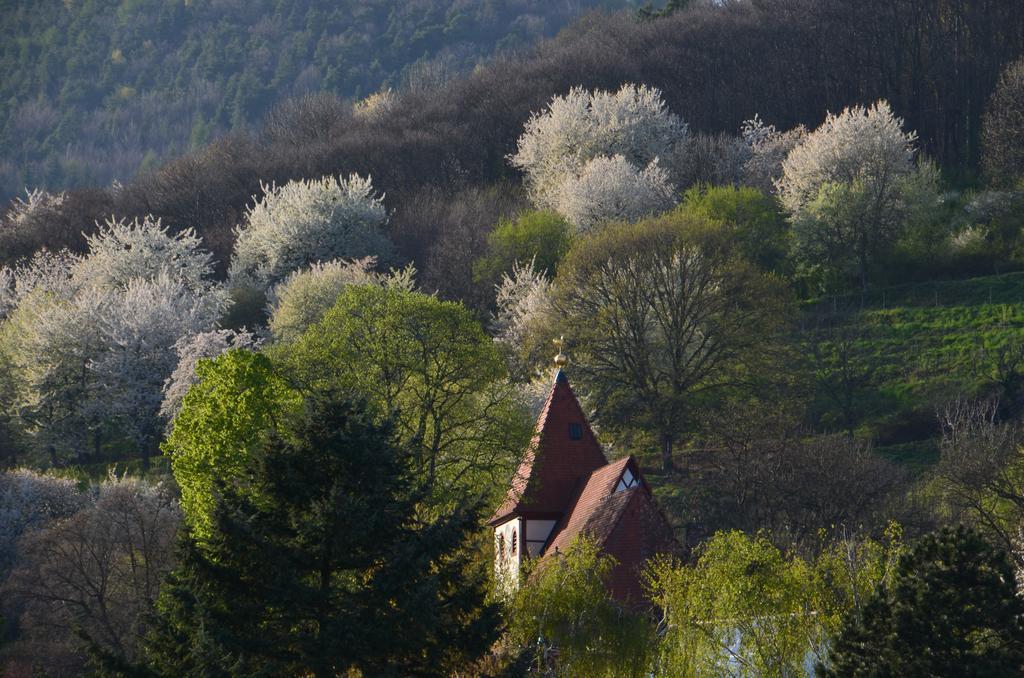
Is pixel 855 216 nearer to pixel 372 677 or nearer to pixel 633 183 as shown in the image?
pixel 633 183

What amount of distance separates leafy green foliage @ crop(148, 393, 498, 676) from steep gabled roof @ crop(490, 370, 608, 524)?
836 inches

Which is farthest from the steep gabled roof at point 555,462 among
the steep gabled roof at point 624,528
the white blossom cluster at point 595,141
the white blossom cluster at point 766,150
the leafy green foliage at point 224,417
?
the white blossom cluster at point 766,150

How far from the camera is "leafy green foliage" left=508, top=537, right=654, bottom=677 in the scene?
32.2 metres

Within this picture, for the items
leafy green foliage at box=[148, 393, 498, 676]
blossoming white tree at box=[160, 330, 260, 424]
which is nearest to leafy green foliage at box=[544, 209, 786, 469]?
blossoming white tree at box=[160, 330, 260, 424]

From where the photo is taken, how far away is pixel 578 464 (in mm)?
49125

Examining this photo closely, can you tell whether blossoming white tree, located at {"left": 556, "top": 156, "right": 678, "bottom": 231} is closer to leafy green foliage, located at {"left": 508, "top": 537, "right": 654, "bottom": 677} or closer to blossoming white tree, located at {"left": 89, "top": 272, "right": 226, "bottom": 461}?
blossoming white tree, located at {"left": 89, "top": 272, "right": 226, "bottom": 461}

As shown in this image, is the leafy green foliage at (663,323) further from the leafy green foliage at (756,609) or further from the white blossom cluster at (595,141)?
the leafy green foliage at (756,609)

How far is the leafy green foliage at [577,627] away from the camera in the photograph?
32.2m

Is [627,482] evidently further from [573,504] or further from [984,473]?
[984,473]

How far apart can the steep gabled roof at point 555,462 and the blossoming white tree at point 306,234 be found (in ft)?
134

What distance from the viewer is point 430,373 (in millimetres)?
52219

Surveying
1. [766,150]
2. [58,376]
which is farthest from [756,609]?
[766,150]

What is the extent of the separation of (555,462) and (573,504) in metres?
1.60

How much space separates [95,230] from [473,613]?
80.1 metres
